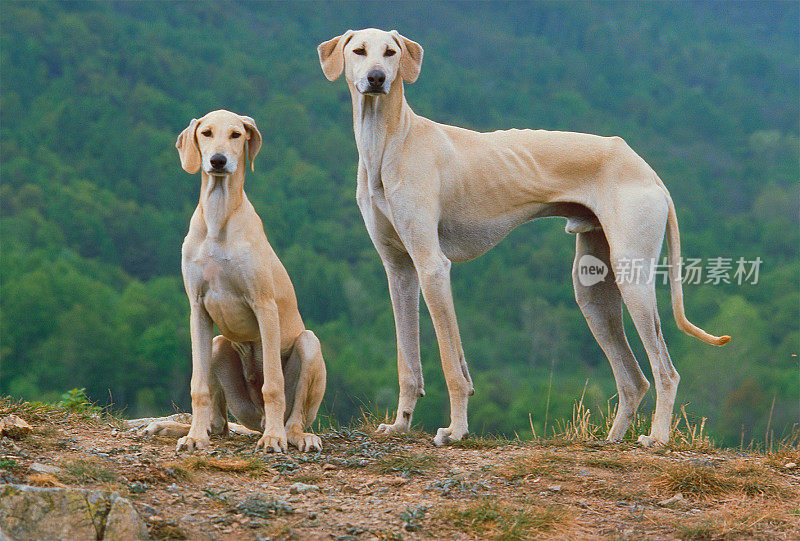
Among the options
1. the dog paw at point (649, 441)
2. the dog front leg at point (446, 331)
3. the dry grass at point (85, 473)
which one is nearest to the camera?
the dry grass at point (85, 473)

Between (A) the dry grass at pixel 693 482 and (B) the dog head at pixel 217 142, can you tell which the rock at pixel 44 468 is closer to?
(B) the dog head at pixel 217 142

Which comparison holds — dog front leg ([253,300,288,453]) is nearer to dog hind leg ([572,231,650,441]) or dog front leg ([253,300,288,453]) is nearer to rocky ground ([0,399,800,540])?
rocky ground ([0,399,800,540])

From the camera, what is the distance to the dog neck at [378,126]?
7035mm

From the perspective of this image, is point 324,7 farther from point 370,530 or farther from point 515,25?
point 370,530

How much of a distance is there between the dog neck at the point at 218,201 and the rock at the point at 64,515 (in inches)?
88.4

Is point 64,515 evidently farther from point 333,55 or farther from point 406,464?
point 333,55

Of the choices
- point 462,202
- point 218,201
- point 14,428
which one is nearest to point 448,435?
point 462,202

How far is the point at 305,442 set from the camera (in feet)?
21.5

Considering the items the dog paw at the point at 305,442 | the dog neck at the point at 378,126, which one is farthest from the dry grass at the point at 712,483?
the dog neck at the point at 378,126

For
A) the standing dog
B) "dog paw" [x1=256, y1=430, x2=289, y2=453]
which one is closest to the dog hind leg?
the standing dog

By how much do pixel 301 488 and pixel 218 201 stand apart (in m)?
2.03

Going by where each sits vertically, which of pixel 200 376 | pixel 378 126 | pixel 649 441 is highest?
pixel 378 126

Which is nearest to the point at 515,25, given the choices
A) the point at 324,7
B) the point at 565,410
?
the point at 324,7

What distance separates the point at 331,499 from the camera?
18.1 ft
